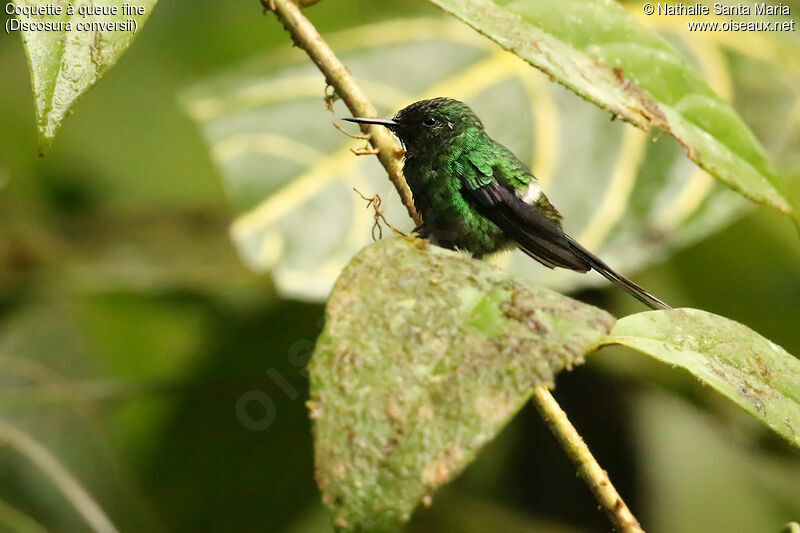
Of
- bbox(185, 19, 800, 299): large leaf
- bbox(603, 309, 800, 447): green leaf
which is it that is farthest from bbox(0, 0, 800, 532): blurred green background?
bbox(603, 309, 800, 447): green leaf

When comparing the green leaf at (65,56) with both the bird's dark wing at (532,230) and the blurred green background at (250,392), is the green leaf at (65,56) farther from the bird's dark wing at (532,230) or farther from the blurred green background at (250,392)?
the blurred green background at (250,392)

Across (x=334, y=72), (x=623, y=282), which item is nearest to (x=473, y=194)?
(x=623, y=282)

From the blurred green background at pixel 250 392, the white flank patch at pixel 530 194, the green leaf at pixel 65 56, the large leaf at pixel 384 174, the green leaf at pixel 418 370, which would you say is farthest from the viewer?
the blurred green background at pixel 250 392

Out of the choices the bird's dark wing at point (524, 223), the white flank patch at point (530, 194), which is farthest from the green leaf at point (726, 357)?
the white flank patch at point (530, 194)

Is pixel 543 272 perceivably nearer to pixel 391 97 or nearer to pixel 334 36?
pixel 391 97

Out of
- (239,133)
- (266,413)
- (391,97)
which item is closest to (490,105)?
(391,97)

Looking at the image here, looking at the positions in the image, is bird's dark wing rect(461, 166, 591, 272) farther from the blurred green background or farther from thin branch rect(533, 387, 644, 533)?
the blurred green background
